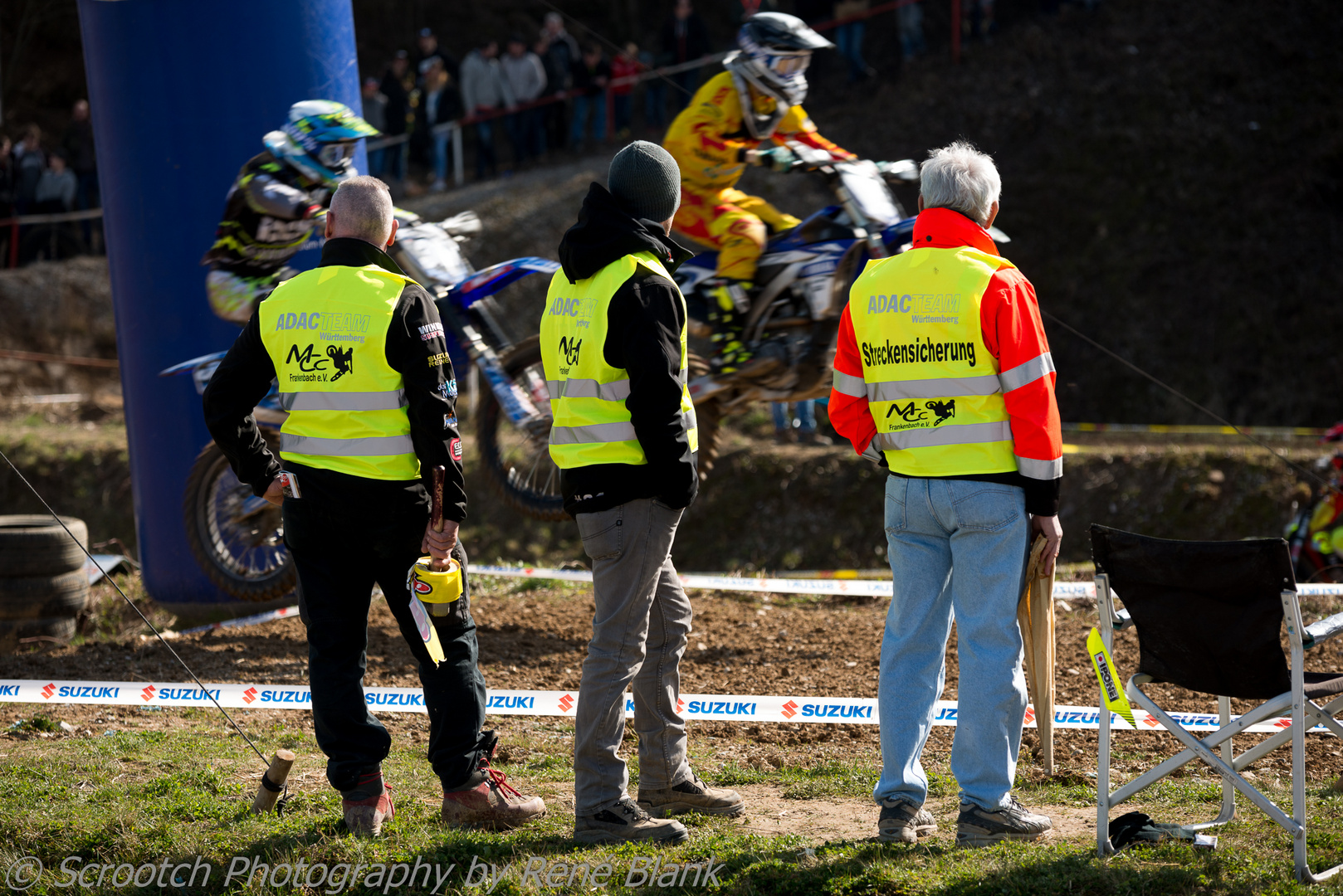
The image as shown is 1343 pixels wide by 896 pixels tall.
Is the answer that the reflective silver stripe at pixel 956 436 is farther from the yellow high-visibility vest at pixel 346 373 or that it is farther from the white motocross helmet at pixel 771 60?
the white motocross helmet at pixel 771 60

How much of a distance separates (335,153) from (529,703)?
3064mm

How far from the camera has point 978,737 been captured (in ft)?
12.4

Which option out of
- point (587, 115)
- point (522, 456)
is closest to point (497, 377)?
point (522, 456)

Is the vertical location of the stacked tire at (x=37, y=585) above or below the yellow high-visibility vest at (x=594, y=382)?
below

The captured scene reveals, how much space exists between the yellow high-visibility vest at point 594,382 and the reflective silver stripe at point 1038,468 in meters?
0.96

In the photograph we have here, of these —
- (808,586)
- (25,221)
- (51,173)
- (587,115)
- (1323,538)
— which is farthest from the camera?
(587,115)

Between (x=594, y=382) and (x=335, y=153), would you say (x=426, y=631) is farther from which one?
(x=335, y=153)

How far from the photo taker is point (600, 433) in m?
3.85

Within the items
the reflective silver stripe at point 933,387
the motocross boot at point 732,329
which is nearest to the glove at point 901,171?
the motocross boot at point 732,329

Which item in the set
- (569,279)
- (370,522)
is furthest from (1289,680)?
(370,522)

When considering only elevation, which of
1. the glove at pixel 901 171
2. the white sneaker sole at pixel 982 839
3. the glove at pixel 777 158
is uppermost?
the glove at pixel 777 158

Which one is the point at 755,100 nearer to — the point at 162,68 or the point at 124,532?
the point at 162,68

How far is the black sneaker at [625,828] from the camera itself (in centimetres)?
395

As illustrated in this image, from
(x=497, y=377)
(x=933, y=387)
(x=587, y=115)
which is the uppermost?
(x=587, y=115)
